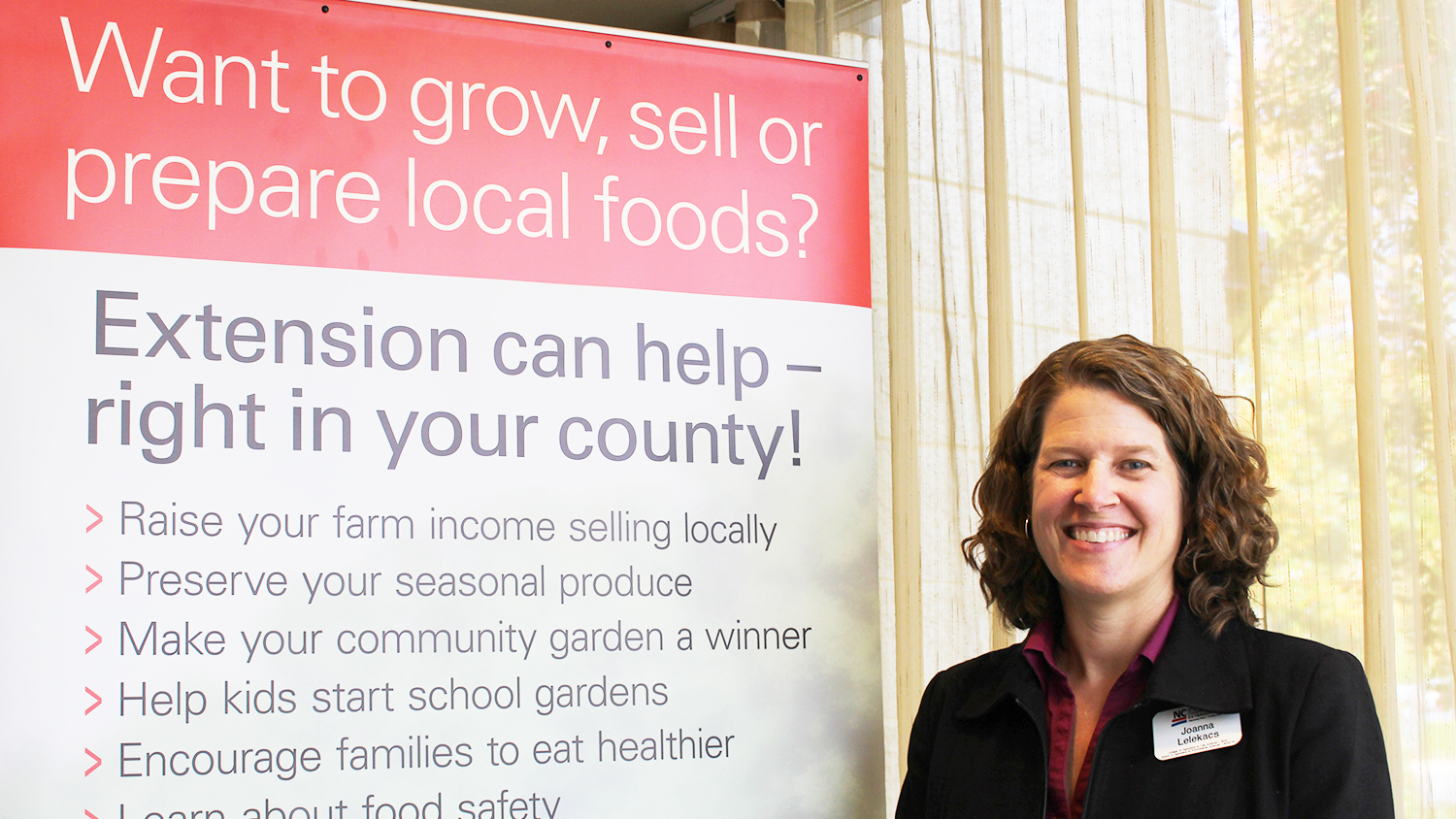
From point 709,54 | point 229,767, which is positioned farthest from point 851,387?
point 229,767

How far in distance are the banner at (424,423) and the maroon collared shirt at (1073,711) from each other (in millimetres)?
466

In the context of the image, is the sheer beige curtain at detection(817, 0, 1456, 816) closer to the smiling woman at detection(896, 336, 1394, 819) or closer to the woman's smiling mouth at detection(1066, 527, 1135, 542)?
the smiling woman at detection(896, 336, 1394, 819)

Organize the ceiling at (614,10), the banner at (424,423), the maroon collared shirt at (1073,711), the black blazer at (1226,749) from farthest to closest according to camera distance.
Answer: the ceiling at (614,10) < the banner at (424,423) < the maroon collared shirt at (1073,711) < the black blazer at (1226,749)

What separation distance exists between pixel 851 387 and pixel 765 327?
18cm

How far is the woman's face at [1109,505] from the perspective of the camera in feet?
5.12

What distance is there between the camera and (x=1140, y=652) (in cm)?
156

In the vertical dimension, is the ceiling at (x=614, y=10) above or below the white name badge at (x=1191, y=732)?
above

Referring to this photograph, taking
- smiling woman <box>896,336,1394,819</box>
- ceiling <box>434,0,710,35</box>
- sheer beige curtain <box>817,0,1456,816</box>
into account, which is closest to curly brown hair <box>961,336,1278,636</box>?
smiling woman <box>896,336,1394,819</box>

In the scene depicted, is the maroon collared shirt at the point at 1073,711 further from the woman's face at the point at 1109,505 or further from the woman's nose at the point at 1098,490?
the woman's nose at the point at 1098,490

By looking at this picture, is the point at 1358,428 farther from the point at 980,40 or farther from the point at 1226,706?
the point at 980,40

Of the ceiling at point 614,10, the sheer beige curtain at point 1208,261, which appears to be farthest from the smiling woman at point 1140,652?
the ceiling at point 614,10

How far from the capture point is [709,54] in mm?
2074

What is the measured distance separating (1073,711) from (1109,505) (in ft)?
0.92

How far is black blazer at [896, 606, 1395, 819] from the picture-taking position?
1389 mm
